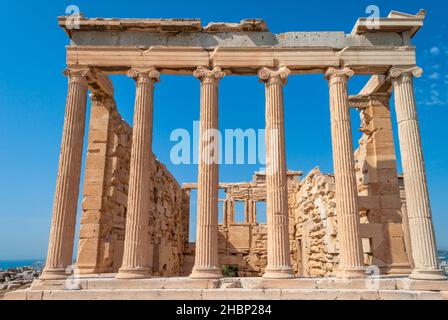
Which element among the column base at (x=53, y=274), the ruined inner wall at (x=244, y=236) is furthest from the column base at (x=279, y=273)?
the ruined inner wall at (x=244, y=236)

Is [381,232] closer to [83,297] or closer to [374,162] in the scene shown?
[374,162]

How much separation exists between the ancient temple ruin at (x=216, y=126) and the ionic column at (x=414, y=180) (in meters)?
0.04

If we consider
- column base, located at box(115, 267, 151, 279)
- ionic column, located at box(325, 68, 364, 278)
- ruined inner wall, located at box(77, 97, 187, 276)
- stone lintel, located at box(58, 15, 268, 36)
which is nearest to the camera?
column base, located at box(115, 267, 151, 279)

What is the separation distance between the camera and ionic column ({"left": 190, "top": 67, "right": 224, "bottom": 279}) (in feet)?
40.1

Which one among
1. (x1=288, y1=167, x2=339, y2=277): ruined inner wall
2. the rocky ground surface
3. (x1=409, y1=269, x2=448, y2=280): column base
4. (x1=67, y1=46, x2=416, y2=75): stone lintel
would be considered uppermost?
(x1=67, y1=46, x2=416, y2=75): stone lintel

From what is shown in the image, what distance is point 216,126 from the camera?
13.4m

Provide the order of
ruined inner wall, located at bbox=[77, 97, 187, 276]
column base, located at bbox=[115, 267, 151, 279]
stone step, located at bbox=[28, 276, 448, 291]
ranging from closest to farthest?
1. stone step, located at bbox=[28, 276, 448, 291]
2. column base, located at bbox=[115, 267, 151, 279]
3. ruined inner wall, located at bbox=[77, 97, 187, 276]

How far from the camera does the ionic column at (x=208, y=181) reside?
12.2 metres

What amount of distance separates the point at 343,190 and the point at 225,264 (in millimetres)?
15354

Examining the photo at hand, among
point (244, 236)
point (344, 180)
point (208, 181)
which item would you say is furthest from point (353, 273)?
point (244, 236)

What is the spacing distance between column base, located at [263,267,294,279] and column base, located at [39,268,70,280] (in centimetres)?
654

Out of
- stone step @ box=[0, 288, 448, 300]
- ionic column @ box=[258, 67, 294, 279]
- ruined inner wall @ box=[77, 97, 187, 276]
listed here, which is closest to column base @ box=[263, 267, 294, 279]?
ionic column @ box=[258, 67, 294, 279]

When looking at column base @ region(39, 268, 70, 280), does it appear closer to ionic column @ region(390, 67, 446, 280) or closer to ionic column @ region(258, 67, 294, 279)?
ionic column @ region(258, 67, 294, 279)

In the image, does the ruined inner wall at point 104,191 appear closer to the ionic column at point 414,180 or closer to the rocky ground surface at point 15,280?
the rocky ground surface at point 15,280
